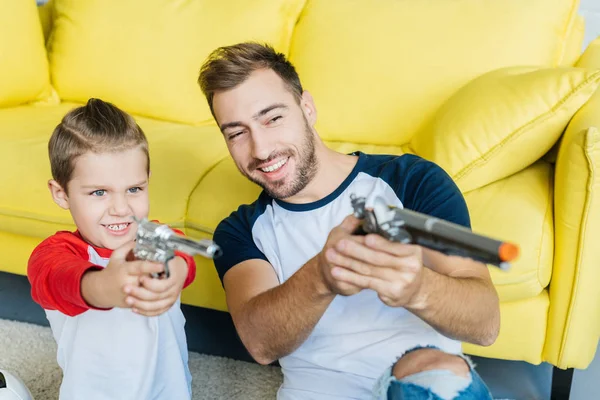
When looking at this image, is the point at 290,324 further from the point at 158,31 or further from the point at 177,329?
the point at 158,31

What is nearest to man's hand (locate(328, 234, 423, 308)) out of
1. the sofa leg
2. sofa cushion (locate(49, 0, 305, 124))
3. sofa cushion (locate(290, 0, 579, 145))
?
the sofa leg

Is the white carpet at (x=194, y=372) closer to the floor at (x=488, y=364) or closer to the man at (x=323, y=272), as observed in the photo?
the floor at (x=488, y=364)

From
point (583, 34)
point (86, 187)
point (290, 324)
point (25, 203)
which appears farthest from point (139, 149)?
point (583, 34)

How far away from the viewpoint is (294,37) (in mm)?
2221

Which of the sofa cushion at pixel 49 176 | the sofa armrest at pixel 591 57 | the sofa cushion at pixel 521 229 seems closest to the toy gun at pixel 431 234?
the sofa cushion at pixel 521 229

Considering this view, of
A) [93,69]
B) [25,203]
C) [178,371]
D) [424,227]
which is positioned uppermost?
[424,227]

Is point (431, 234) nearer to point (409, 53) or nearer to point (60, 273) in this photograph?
point (60, 273)

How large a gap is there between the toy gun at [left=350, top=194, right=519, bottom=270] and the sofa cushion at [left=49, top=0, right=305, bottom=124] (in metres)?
1.46

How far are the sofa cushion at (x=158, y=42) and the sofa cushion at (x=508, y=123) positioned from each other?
31.3 inches

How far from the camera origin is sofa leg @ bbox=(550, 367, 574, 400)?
1.61m

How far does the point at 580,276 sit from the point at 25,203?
138 centimetres

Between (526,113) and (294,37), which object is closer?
(526,113)

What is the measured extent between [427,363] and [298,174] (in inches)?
19.1

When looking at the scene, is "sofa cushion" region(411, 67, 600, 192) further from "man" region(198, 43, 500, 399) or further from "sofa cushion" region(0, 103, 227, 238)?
"sofa cushion" region(0, 103, 227, 238)
